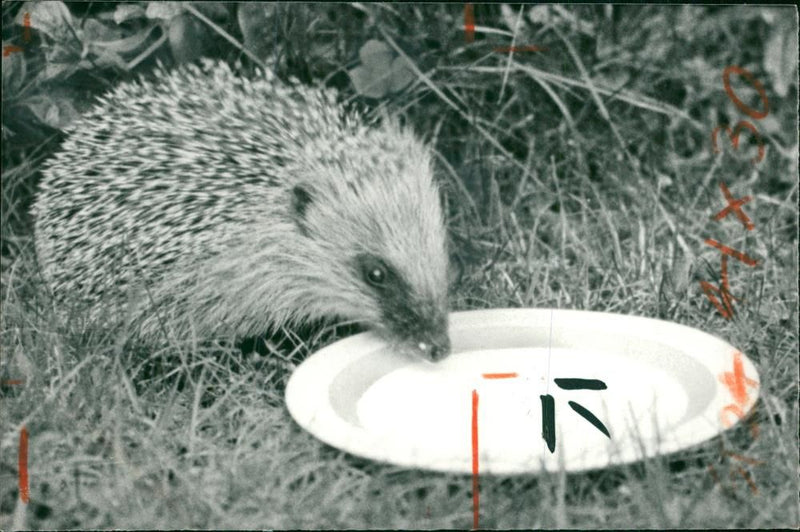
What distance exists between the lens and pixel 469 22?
2297 mm

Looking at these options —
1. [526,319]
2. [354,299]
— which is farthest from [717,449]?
[354,299]

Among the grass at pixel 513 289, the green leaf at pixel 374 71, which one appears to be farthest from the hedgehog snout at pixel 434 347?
the green leaf at pixel 374 71

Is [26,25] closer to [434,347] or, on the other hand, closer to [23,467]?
[23,467]

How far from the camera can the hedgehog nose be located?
1.92 meters

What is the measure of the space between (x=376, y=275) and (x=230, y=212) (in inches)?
13.7

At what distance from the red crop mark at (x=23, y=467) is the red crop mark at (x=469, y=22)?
1.35 meters

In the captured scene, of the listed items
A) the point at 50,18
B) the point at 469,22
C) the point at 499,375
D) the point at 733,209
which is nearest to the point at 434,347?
the point at 499,375

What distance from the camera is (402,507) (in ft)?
5.21

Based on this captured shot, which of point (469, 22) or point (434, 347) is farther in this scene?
point (469, 22)

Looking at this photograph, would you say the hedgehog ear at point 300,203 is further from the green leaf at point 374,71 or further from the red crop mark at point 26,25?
the red crop mark at point 26,25

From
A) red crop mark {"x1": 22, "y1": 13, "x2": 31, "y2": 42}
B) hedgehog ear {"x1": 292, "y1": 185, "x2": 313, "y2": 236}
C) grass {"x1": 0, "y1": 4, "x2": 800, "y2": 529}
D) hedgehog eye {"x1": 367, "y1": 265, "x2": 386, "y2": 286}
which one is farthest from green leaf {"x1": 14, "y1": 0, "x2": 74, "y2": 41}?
hedgehog eye {"x1": 367, "y1": 265, "x2": 386, "y2": 286}

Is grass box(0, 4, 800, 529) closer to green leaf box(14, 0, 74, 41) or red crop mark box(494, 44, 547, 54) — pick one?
red crop mark box(494, 44, 547, 54)

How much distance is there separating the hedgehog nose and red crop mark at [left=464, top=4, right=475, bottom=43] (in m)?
0.81

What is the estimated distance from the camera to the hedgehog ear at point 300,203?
210 centimetres
